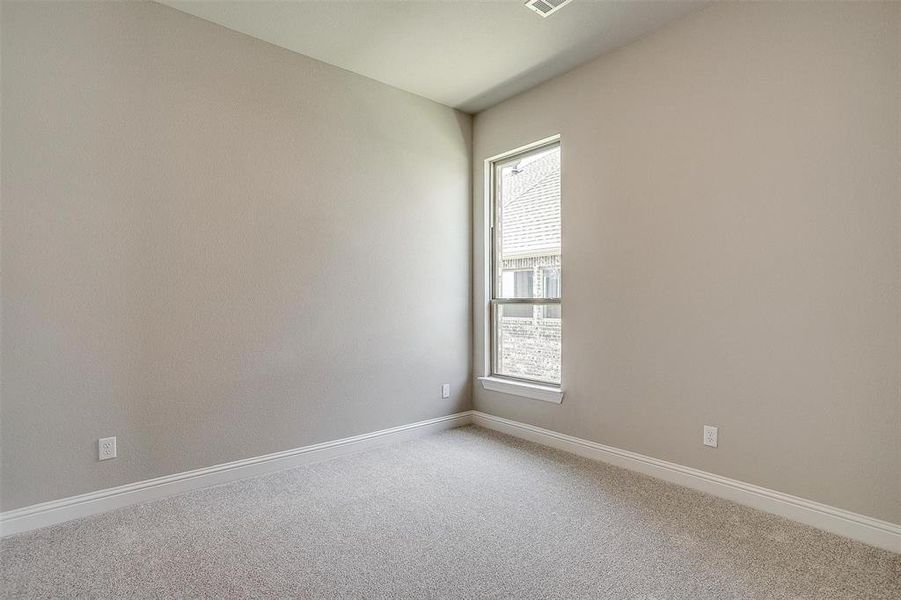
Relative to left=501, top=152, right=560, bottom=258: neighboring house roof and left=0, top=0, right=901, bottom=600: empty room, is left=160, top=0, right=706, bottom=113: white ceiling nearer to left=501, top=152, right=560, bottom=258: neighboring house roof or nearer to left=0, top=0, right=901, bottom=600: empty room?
left=0, top=0, right=901, bottom=600: empty room

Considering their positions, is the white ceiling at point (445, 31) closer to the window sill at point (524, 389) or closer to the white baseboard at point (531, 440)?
the window sill at point (524, 389)

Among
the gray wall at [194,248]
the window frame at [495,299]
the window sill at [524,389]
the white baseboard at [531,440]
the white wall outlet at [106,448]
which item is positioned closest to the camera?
the white baseboard at [531,440]

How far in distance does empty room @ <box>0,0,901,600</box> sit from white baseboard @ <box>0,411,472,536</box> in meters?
0.02

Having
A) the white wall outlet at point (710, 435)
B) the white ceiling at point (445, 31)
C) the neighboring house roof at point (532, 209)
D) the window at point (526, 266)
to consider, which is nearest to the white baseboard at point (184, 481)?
the window at point (526, 266)

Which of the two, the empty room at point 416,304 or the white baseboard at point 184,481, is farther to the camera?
the white baseboard at point 184,481

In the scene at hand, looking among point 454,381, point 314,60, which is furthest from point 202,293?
point 454,381

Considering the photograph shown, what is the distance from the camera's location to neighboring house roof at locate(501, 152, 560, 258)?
3.51 metres

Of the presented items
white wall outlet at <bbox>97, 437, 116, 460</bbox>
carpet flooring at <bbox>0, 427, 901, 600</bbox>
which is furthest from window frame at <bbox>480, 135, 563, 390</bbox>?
white wall outlet at <bbox>97, 437, 116, 460</bbox>

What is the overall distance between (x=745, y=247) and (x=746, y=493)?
1.30 metres

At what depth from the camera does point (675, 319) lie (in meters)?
2.76

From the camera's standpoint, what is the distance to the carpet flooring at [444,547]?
1.75 metres

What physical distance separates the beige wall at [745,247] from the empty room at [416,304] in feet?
0.05

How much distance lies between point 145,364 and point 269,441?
869 mm

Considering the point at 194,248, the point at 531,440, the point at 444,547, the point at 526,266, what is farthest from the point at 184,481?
the point at 526,266
